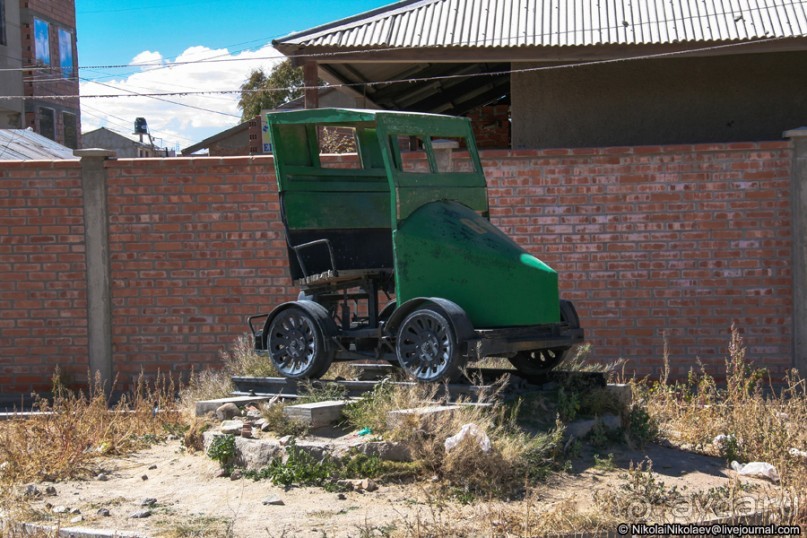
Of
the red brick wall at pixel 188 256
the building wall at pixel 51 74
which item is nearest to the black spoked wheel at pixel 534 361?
the red brick wall at pixel 188 256

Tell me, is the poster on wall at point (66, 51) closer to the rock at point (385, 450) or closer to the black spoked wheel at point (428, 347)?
the black spoked wheel at point (428, 347)

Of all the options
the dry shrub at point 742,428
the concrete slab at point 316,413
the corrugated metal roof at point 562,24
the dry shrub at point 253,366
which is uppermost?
the corrugated metal roof at point 562,24

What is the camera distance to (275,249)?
1070cm

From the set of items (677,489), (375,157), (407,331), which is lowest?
(677,489)

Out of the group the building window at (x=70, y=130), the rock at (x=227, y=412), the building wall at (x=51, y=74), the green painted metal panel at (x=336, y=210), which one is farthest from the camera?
the building window at (x=70, y=130)

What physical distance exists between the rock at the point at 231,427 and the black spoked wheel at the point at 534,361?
2.05 metres

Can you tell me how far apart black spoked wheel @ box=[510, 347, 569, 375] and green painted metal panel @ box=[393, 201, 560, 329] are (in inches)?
23.9

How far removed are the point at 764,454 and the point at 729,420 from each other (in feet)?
2.14

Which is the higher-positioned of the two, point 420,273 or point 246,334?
point 420,273

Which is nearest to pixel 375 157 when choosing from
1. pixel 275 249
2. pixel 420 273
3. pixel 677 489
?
pixel 420 273

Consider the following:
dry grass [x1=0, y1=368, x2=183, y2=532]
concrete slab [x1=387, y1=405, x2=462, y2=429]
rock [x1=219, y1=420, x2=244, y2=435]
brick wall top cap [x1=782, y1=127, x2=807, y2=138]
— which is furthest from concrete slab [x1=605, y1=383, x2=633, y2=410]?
brick wall top cap [x1=782, y1=127, x2=807, y2=138]

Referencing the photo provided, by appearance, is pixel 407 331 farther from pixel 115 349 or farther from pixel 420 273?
pixel 115 349

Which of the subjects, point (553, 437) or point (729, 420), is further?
point (729, 420)

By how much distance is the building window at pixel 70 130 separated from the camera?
30172mm
